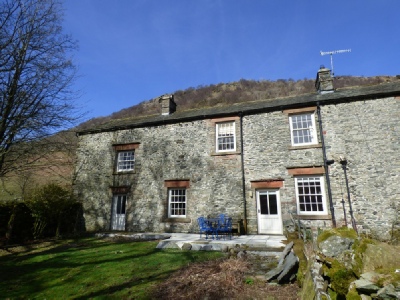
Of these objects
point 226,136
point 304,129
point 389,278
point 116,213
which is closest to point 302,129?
point 304,129

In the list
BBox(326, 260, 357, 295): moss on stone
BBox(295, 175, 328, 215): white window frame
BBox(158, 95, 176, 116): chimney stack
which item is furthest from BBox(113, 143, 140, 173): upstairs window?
BBox(326, 260, 357, 295): moss on stone

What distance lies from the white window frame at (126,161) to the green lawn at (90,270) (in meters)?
5.57

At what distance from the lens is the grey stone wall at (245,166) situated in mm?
11078

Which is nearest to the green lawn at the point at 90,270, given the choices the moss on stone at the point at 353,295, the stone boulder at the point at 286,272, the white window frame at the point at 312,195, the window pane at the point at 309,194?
the stone boulder at the point at 286,272

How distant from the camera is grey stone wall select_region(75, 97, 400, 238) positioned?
436 inches

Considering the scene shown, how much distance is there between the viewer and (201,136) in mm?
14148

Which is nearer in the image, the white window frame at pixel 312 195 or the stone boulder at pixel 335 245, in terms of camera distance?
the stone boulder at pixel 335 245

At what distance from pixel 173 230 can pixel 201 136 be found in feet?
18.2

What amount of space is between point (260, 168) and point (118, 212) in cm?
906

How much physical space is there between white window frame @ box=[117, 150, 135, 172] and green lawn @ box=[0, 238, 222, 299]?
18.3 feet

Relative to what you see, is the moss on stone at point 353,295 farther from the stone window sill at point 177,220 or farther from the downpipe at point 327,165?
the stone window sill at point 177,220

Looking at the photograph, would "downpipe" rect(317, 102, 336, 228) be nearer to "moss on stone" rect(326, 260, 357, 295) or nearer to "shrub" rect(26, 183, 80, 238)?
"moss on stone" rect(326, 260, 357, 295)

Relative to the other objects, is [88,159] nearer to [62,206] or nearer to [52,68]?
[62,206]

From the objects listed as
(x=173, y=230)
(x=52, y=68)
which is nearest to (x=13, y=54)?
(x=52, y=68)
